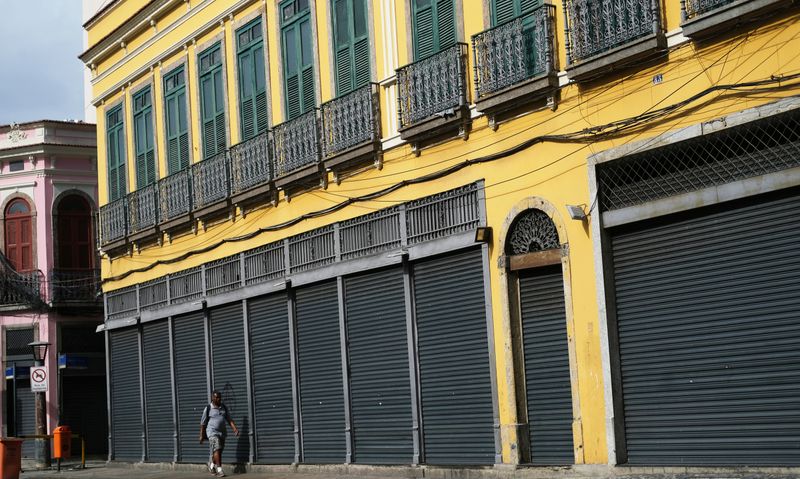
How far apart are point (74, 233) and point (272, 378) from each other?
1713 centimetres

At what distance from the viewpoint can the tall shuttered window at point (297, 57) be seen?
2216 cm

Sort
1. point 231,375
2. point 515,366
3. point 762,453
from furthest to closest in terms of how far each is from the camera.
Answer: point 231,375
point 515,366
point 762,453

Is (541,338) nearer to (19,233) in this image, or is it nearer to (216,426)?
(216,426)

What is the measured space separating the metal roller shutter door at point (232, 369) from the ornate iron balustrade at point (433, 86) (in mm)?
6733

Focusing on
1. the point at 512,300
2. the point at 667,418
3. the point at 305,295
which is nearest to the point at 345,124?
the point at 305,295

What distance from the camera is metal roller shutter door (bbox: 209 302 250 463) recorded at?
2405 cm

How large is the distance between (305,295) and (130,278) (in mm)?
8480

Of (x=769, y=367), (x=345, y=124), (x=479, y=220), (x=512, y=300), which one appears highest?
(x=345, y=124)

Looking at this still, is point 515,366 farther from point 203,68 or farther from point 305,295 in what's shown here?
point 203,68

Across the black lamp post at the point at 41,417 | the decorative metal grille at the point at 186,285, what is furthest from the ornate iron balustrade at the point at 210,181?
the black lamp post at the point at 41,417

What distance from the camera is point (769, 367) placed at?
13523 mm

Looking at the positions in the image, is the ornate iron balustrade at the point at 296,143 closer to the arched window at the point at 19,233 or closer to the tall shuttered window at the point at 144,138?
the tall shuttered window at the point at 144,138

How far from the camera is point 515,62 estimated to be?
664 inches

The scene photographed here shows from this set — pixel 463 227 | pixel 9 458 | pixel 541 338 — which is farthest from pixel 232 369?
pixel 541 338
